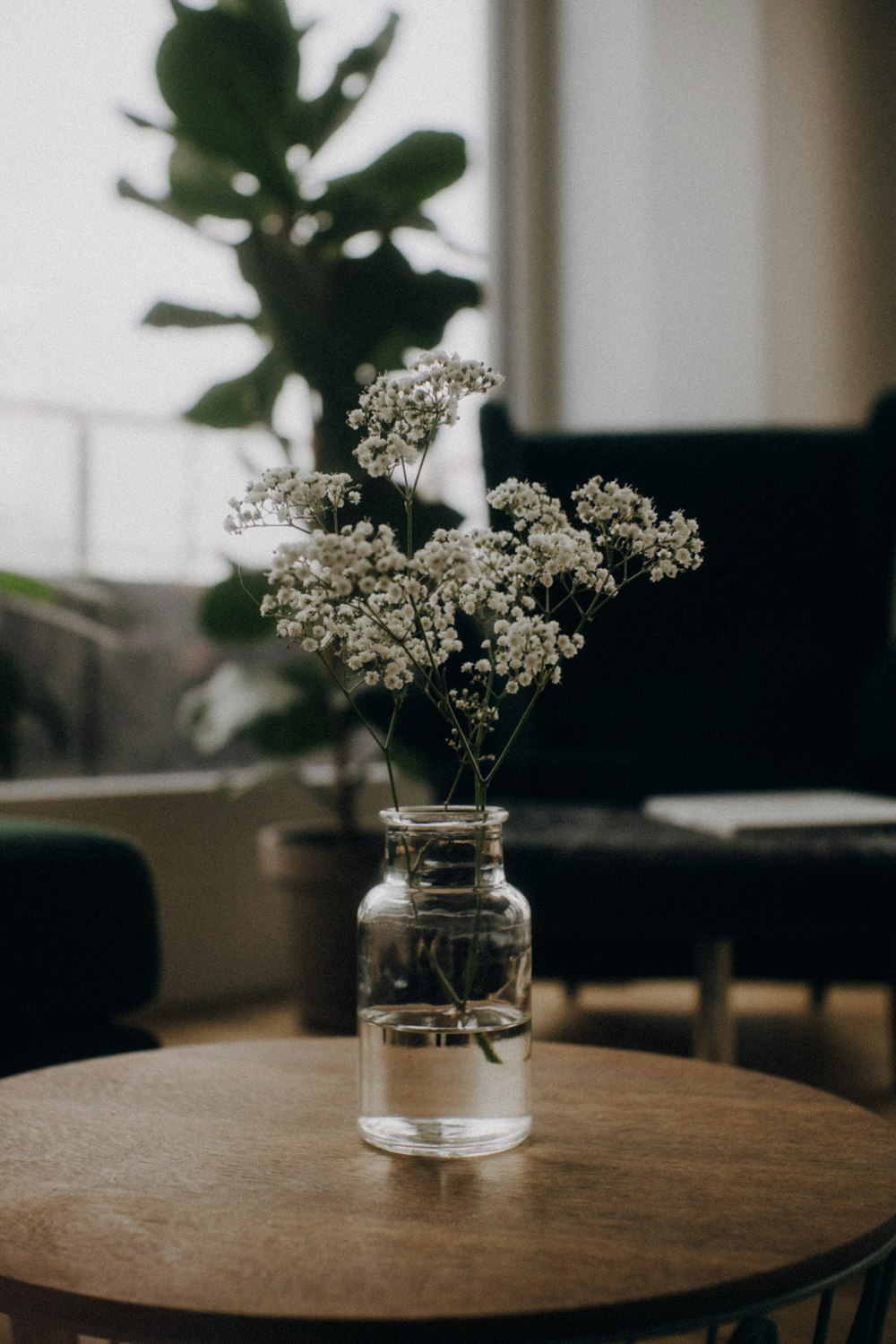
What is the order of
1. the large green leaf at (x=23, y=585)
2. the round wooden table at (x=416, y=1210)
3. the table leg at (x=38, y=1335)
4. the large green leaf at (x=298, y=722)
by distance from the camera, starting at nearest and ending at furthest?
the round wooden table at (x=416, y=1210), the table leg at (x=38, y=1335), the large green leaf at (x=23, y=585), the large green leaf at (x=298, y=722)

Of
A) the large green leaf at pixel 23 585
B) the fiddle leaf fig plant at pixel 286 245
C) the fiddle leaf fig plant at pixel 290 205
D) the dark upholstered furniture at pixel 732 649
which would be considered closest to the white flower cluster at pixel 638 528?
the large green leaf at pixel 23 585

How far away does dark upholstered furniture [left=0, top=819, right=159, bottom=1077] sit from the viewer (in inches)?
49.6

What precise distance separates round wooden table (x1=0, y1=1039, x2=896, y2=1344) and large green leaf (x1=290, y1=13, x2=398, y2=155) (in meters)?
1.75

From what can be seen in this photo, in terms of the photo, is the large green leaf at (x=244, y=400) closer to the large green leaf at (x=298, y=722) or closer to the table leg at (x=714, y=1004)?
the large green leaf at (x=298, y=722)

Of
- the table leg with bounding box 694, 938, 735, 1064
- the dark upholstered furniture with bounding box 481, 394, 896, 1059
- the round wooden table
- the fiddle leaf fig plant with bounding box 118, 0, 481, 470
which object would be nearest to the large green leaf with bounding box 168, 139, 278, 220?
the fiddle leaf fig plant with bounding box 118, 0, 481, 470

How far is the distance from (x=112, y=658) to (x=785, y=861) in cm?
166

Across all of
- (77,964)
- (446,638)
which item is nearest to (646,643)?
(77,964)

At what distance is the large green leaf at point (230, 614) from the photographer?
208 centimetres

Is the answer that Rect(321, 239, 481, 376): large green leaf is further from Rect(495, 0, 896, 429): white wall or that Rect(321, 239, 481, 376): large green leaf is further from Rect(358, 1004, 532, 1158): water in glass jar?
Rect(358, 1004, 532, 1158): water in glass jar

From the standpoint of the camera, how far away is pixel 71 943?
131 cm

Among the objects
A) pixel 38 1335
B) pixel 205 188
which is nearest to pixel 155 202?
pixel 205 188

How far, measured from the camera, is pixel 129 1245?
0.56 metres

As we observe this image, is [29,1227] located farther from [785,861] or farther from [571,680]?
[571,680]

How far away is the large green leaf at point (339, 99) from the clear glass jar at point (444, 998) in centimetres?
176
